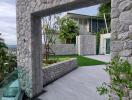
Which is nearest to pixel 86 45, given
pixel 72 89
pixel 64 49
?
pixel 64 49

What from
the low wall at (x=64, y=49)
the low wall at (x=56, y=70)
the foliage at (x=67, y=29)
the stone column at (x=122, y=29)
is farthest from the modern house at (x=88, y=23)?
the stone column at (x=122, y=29)

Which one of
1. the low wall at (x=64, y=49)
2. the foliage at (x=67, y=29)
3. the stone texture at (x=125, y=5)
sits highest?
the foliage at (x=67, y=29)

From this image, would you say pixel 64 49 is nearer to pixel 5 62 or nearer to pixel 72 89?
pixel 5 62

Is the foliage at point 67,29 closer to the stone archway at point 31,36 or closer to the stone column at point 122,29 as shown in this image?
the stone archway at point 31,36

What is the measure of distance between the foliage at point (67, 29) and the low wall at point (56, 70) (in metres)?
13.1

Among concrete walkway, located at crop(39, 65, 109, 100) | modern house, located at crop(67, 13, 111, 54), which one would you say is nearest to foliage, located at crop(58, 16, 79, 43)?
modern house, located at crop(67, 13, 111, 54)

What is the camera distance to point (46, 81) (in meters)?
8.88

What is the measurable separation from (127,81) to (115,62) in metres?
0.36

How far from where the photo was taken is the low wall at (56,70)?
8.92m

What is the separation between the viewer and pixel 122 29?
3.92m

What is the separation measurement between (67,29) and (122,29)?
21966 mm

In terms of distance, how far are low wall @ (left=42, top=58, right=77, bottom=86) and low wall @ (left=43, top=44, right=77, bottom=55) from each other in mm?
10640

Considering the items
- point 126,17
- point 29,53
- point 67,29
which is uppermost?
point 67,29

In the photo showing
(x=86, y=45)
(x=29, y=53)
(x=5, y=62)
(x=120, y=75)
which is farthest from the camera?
(x=86, y=45)
